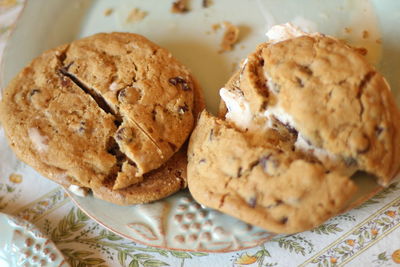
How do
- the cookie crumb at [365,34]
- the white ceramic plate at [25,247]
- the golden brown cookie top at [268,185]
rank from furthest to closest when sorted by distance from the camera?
1. the cookie crumb at [365,34]
2. the white ceramic plate at [25,247]
3. the golden brown cookie top at [268,185]

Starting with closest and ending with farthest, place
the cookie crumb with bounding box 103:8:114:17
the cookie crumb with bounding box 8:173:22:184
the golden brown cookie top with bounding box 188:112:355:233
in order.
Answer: the golden brown cookie top with bounding box 188:112:355:233, the cookie crumb with bounding box 8:173:22:184, the cookie crumb with bounding box 103:8:114:17

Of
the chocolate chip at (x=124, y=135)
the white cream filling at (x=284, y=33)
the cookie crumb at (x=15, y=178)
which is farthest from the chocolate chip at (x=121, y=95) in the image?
the cookie crumb at (x=15, y=178)

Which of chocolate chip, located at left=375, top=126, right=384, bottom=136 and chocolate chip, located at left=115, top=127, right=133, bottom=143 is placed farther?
chocolate chip, located at left=115, top=127, right=133, bottom=143

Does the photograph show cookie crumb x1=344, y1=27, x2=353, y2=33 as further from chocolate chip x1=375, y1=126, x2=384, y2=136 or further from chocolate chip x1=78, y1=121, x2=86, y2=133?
chocolate chip x1=78, y1=121, x2=86, y2=133

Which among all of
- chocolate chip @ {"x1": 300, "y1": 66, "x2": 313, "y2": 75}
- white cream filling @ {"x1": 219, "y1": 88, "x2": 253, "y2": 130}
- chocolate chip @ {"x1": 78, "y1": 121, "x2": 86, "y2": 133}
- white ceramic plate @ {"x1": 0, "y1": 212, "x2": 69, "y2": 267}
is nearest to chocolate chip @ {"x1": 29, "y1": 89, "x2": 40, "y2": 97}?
chocolate chip @ {"x1": 78, "y1": 121, "x2": 86, "y2": 133}

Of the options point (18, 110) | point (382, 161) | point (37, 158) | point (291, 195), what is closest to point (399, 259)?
point (382, 161)

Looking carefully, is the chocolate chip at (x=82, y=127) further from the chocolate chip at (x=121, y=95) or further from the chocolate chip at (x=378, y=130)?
the chocolate chip at (x=378, y=130)

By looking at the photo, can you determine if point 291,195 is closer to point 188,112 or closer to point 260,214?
point 260,214
